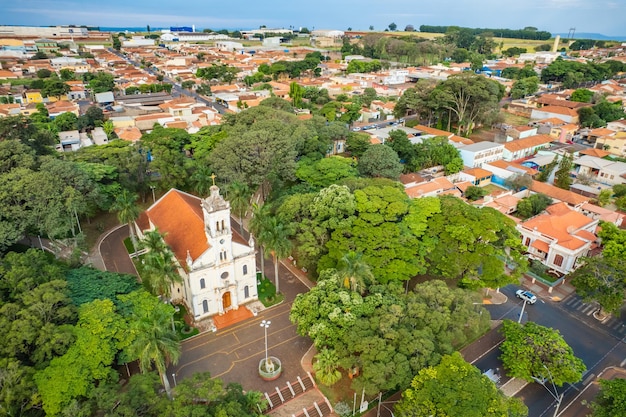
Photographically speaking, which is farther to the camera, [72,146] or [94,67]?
[94,67]

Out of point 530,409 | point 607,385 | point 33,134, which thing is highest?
point 33,134

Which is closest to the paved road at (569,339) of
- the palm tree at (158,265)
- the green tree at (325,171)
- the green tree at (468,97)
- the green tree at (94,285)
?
the green tree at (325,171)

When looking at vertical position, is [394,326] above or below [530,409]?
above

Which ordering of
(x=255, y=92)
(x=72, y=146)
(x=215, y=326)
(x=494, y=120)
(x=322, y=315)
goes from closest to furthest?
(x=322, y=315) → (x=215, y=326) → (x=72, y=146) → (x=494, y=120) → (x=255, y=92)

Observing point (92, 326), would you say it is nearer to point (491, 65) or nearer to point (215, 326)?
point (215, 326)

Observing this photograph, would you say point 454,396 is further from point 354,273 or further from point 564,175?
point 564,175

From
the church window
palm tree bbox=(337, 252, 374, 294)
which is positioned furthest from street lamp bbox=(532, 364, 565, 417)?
the church window

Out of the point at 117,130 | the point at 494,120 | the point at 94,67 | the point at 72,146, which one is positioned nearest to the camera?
the point at 72,146

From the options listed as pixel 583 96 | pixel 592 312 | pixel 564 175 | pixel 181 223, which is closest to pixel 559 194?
pixel 564 175

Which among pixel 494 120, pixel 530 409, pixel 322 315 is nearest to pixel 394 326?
pixel 322 315
